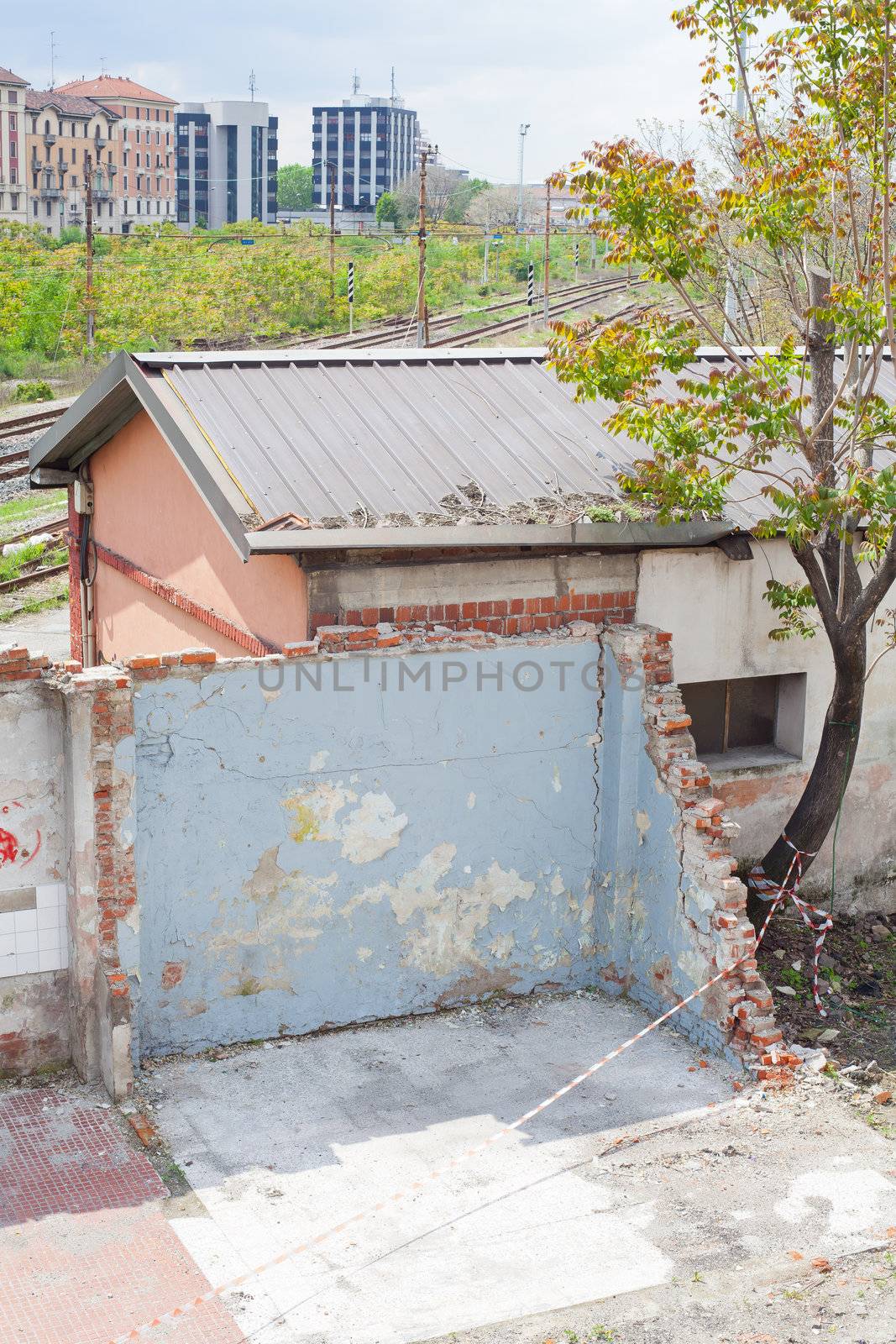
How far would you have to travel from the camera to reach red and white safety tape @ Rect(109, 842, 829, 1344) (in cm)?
619

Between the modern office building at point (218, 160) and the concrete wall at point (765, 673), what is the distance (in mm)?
120205

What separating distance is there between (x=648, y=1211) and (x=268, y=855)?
3.01m

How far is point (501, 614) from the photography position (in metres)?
8.98

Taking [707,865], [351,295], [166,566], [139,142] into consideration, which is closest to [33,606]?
[166,566]

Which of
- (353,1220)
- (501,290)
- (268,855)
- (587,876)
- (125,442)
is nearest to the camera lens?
(353,1220)

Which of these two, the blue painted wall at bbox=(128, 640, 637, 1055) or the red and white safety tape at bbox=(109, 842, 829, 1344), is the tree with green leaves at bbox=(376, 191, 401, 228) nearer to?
the blue painted wall at bbox=(128, 640, 637, 1055)

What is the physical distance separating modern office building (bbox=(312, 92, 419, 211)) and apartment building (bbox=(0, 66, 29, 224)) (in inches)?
2527

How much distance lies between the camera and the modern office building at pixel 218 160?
12206cm

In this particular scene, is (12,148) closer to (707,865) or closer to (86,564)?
(86,564)

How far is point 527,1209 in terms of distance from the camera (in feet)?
23.3

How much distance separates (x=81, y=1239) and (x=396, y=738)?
339 centimetres

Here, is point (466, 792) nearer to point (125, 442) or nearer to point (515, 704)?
point (515, 704)

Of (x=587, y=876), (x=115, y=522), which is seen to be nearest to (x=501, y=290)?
(x=115, y=522)

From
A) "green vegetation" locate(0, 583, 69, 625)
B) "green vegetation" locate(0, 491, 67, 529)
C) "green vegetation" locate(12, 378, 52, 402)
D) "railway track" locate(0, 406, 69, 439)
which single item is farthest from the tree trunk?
"green vegetation" locate(12, 378, 52, 402)
